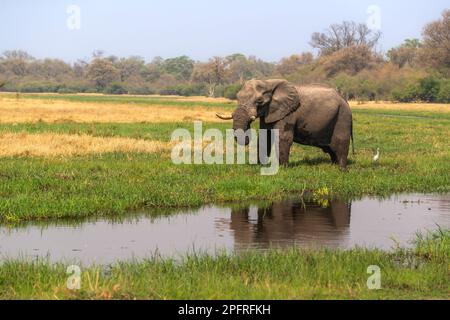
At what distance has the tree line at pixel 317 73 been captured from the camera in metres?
82.2

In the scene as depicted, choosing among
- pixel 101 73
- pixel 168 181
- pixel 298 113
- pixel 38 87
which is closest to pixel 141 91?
pixel 101 73

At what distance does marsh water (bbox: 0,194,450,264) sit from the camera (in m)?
9.92

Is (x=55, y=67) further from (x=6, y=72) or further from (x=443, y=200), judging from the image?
(x=443, y=200)

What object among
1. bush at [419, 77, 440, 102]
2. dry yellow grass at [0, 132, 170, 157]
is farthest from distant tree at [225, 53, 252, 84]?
dry yellow grass at [0, 132, 170, 157]

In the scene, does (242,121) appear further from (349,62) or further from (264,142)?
(349,62)

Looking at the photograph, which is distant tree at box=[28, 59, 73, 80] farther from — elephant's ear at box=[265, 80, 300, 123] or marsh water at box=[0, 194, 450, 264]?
marsh water at box=[0, 194, 450, 264]

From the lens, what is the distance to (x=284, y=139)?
677 inches

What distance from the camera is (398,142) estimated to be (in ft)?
83.6

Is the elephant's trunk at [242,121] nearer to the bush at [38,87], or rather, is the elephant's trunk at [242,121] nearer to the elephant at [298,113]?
the elephant at [298,113]

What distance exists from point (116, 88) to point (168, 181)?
12894cm

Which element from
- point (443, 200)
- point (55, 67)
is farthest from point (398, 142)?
point (55, 67)

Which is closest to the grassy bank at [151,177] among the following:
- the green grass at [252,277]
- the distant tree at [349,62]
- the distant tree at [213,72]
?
the green grass at [252,277]

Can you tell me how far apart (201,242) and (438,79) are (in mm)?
69417

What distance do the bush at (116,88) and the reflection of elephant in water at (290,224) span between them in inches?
5088
